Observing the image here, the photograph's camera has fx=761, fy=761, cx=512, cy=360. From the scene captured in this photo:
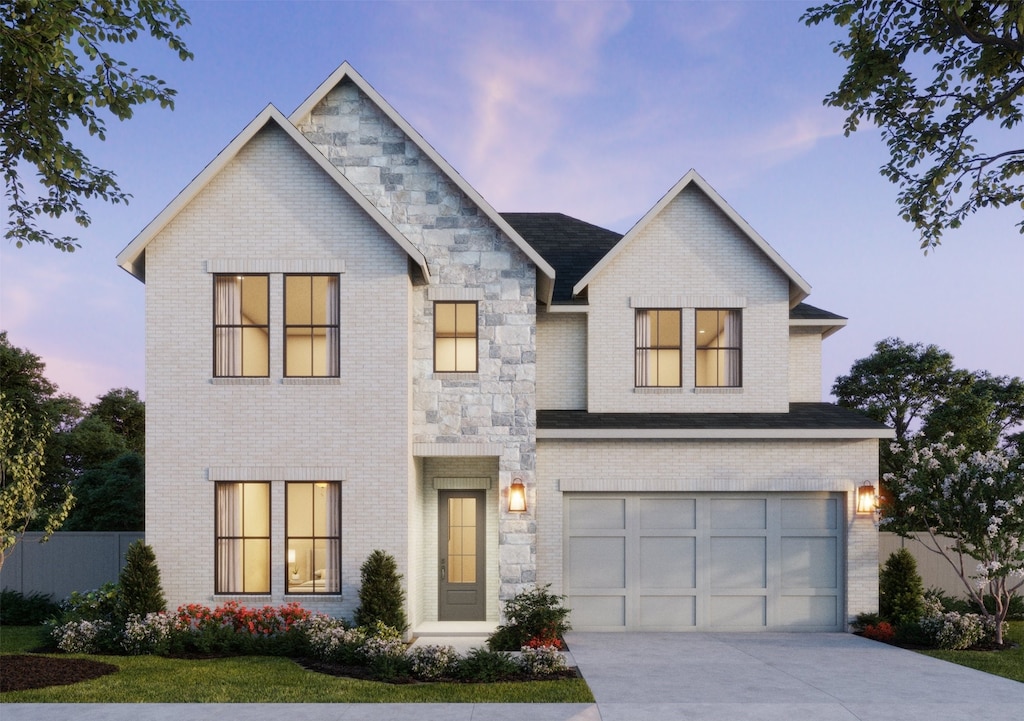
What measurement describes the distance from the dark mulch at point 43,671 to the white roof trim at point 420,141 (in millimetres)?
9320

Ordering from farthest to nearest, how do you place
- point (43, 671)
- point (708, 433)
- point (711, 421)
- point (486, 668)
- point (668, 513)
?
point (711, 421)
point (668, 513)
point (708, 433)
point (43, 671)
point (486, 668)

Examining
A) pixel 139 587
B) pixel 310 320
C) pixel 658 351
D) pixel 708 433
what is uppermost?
pixel 310 320

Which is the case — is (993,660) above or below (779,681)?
below

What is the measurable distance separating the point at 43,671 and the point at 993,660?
14219mm

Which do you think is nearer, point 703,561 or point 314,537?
point 314,537

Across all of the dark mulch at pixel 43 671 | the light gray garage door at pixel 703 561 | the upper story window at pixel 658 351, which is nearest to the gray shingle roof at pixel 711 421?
the upper story window at pixel 658 351

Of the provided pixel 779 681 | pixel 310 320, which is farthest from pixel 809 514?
pixel 310 320

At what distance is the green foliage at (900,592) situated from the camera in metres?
14.2

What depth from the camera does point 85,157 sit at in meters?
13.2

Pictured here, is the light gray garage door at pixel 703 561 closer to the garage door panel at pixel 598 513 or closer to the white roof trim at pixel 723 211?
the garage door panel at pixel 598 513

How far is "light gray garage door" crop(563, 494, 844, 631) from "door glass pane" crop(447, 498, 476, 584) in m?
1.93

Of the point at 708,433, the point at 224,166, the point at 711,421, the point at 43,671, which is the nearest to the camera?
the point at 43,671

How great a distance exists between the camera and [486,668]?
10414 mm

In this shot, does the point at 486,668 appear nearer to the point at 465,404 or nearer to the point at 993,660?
the point at 465,404
